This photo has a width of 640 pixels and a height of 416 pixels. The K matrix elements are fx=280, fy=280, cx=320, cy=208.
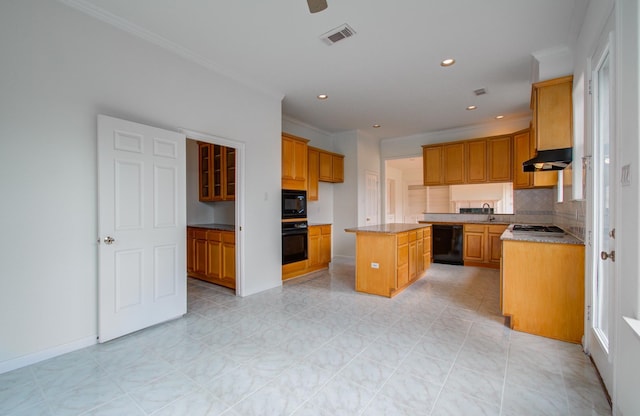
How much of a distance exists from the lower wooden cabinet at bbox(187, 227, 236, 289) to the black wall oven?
84cm

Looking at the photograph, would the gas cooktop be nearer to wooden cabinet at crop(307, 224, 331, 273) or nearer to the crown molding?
wooden cabinet at crop(307, 224, 331, 273)

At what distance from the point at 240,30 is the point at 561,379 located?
391 centimetres

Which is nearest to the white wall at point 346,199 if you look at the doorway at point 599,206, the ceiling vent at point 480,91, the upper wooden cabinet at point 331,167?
the upper wooden cabinet at point 331,167

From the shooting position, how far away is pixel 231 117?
12.0 feet

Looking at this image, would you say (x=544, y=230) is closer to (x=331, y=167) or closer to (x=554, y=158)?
(x=554, y=158)

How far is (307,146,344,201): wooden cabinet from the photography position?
5453 mm

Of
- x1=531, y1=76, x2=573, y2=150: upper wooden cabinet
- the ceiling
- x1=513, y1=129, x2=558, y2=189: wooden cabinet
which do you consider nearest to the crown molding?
the ceiling

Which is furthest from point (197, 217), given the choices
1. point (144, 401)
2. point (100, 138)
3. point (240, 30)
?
point (144, 401)

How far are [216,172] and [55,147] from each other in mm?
2567

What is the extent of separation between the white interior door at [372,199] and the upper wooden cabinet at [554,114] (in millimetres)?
3889

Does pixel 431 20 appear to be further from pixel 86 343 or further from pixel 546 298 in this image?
pixel 86 343

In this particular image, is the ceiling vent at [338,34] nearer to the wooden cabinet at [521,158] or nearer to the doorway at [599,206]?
the doorway at [599,206]

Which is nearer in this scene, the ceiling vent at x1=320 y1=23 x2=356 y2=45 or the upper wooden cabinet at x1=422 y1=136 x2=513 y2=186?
the ceiling vent at x1=320 y1=23 x2=356 y2=45

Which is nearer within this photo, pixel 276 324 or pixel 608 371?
pixel 608 371
